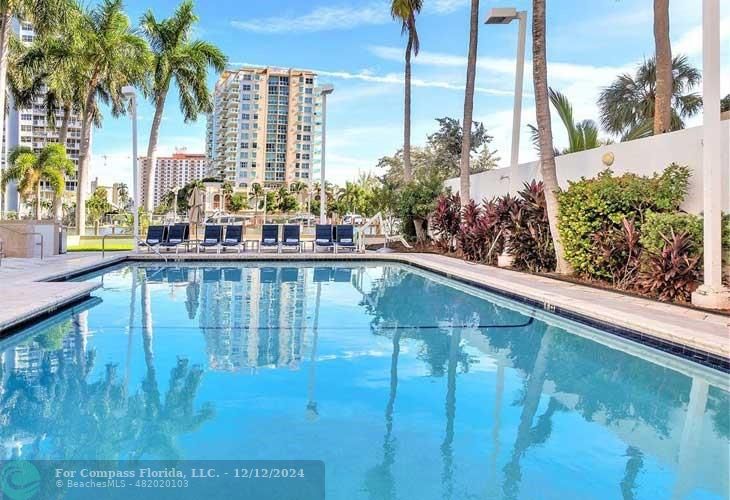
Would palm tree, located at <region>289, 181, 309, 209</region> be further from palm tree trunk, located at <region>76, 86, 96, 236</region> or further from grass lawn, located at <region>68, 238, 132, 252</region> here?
grass lawn, located at <region>68, 238, 132, 252</region>

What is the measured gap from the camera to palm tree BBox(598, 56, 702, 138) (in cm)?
1780

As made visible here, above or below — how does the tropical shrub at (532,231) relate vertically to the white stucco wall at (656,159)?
below

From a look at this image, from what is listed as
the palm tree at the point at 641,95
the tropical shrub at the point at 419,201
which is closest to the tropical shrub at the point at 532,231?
the tropical shrub at the point at 419,201

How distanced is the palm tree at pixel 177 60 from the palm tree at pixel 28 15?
8.67m

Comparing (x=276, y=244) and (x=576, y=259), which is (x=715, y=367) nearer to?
(x=576, y=259)

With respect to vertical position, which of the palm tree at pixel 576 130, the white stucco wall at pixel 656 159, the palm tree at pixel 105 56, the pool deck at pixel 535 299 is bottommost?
the pool deck at pixel 535 299

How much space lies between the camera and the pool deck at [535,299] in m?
5.98

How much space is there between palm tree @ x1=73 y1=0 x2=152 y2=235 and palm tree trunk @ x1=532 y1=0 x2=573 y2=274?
59.3 feet

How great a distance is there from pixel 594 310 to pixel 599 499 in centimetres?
466

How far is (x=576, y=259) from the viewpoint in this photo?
33.8 feet

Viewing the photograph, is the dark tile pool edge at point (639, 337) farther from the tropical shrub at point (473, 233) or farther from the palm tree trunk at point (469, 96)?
the palm tree trunk at point (469, 96)

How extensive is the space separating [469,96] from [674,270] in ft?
30.1

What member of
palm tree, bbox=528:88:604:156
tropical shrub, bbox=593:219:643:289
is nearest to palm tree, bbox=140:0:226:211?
palm tree, bbox=528:88:604:156

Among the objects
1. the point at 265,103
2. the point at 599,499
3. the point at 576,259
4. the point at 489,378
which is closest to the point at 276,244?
the point at 576,259
